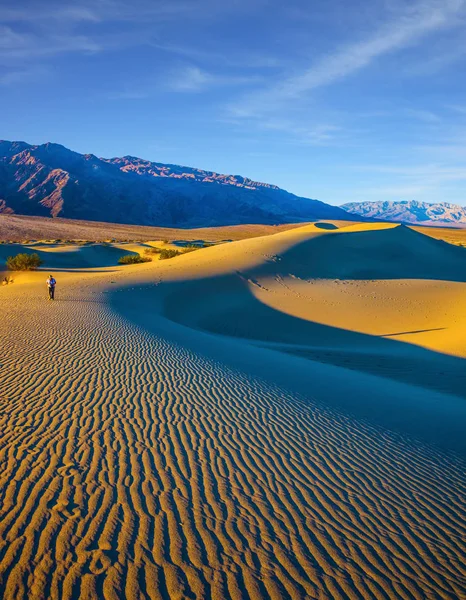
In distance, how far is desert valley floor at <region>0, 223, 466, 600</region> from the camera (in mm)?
3775

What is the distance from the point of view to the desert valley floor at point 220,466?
3775 mm

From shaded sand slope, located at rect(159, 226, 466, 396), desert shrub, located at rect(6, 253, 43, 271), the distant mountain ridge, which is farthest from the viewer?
the distant mountain ridge

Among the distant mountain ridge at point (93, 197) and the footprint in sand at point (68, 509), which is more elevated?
the distant mountain ridge at point (93, 197)

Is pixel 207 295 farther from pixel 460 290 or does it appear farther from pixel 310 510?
pixel 310 510

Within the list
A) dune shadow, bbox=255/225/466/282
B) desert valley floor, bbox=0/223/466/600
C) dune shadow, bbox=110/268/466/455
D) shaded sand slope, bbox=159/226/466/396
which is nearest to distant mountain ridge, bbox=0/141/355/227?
dune shadow, bbox=255/225/466/282

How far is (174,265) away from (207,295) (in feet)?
21.4

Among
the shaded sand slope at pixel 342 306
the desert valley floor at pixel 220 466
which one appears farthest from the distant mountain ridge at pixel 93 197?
the desert valley floor at pixel 220 466

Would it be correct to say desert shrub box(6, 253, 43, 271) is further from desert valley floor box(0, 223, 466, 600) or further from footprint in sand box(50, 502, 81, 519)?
footprint in sand box(50, 502, 81, 519)

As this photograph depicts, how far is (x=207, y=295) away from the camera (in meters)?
22.6

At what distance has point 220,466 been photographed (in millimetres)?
5570

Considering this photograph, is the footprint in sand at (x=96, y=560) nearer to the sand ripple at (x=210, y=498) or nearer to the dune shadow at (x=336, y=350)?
the sand ripple at (x=210, y=498)

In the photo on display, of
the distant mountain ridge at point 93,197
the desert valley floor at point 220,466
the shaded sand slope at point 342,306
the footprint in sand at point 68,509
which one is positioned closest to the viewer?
the desert valley floor at point 220,466

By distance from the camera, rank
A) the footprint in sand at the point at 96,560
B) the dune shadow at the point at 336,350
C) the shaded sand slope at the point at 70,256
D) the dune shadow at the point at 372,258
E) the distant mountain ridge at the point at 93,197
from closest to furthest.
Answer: the footprint in sand at the point at 96,560, the dune shadow at the point at 336,350, the dune shadow at the point at 372,258, the shaded sand slope at the point at 70,256, the distant mountain ridge at the point at 93,197

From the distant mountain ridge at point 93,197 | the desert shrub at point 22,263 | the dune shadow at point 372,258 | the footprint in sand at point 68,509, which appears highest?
the distant mountain ridge at point 93,197
